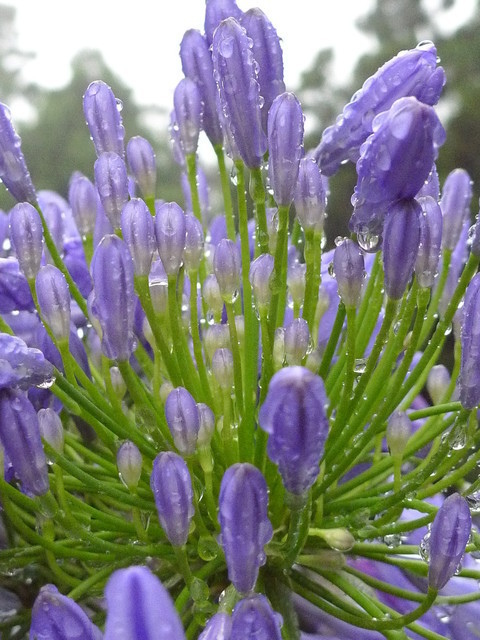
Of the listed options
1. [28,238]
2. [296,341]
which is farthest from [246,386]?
[28,238]

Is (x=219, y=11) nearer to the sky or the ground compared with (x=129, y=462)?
nearer to the sky

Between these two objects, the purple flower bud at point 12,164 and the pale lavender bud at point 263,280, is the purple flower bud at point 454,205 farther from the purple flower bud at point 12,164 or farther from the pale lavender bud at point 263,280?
the purple flower bud at point 12,164

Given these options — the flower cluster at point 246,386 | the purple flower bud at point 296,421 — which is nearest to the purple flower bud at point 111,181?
the flower cluster at point 246,386

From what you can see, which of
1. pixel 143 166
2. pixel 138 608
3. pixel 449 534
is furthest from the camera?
pixel 143 166

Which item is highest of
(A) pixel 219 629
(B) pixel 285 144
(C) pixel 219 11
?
(C) pixel 219 11

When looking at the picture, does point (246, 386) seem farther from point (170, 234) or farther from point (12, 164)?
point (12, 164)

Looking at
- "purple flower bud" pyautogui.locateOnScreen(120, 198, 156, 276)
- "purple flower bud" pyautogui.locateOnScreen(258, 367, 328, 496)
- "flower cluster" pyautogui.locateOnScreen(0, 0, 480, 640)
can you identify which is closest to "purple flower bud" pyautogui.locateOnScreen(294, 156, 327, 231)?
"flower cluster" pyautogui.locateOnScreen(0, 0, 480, 640)
